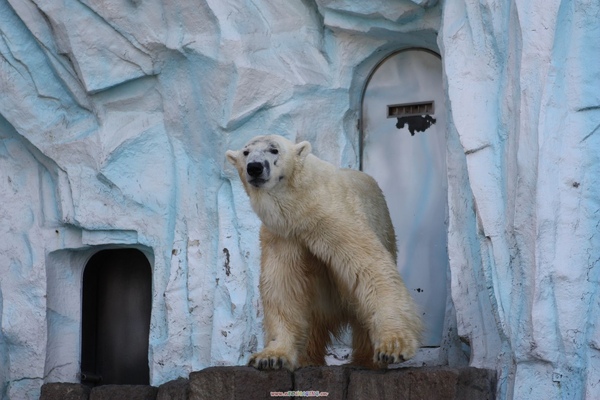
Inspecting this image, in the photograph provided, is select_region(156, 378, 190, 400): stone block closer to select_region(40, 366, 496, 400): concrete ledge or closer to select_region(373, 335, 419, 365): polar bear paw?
select_region(40, 366, 496, 400): concrete ledge

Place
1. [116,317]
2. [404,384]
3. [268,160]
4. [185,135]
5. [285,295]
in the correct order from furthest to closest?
[116,317] → [185,135] → [285,295] → [268,160] → [404,384]

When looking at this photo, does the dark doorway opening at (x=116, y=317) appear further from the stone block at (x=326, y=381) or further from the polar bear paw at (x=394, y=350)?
the polar bear paw at (x=394, y=350)

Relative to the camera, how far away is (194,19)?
7.54m

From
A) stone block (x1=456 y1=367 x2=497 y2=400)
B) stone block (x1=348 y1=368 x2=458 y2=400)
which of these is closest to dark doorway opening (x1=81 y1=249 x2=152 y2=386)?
stone block (x1=348 y1=368 x2=458 y2=400)

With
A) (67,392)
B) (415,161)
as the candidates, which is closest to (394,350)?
(67,392)

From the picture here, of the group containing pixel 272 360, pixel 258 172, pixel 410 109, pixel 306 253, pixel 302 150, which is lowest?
pixel 272 360

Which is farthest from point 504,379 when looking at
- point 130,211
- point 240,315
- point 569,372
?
point 130,211

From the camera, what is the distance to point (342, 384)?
17.4 feet

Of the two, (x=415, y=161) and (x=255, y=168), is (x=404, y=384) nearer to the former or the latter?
(x=255, y=168)

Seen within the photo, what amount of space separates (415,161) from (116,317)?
8.63 feet

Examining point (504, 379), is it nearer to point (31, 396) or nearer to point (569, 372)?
point (569, 372)

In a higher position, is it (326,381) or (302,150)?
(302,150)

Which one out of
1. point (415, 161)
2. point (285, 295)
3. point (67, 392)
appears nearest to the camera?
point (285, 295)

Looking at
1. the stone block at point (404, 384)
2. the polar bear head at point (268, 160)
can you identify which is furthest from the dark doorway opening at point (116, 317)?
the stone block at point (404, 384)
